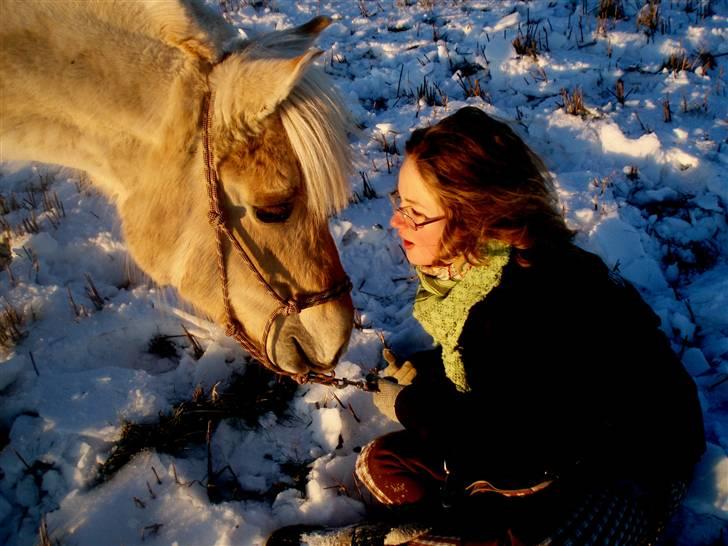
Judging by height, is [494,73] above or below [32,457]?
above

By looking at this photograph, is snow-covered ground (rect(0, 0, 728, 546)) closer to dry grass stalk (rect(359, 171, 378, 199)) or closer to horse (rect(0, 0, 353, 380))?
dry grass stalk (rect(359, 171, 378, 199))

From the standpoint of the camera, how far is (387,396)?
2295mm

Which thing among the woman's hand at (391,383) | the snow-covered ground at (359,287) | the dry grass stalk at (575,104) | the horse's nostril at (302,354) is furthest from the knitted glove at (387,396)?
the dry grass stalk at (575,104)

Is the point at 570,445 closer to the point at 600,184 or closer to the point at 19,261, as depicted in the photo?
the point at 600,184

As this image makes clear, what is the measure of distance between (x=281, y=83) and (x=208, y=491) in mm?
1653

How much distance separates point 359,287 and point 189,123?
158 cm

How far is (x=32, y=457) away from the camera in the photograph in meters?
2.19

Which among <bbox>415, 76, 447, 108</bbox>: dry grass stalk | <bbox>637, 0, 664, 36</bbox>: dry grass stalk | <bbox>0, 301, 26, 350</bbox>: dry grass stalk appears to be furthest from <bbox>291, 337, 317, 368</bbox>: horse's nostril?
<bbox>637, 0, 664, 36</bbox>: dry grass stalk

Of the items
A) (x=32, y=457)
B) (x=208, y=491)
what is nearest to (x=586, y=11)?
(x=208, y=491)

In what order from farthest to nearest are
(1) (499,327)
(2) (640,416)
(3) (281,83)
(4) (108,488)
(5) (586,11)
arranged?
(5) (586,11)
(4) (108,488)
(2) (640,416)
(1) (499,327)
(3) (281,83)

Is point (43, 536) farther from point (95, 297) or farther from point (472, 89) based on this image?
point (472, 89)

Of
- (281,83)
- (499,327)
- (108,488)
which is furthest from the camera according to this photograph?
(108,488)

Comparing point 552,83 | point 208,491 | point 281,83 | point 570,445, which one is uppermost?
point 281,83

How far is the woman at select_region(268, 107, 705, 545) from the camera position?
1653 millimetres
